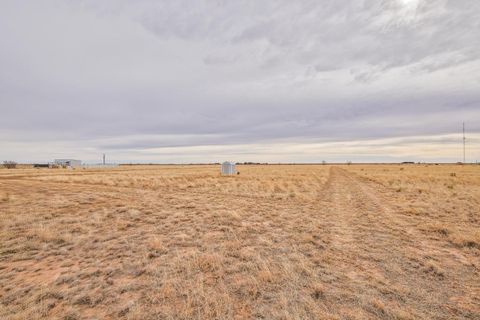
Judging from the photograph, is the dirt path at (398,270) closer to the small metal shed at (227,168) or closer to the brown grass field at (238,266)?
the brown grass field at (238,266)

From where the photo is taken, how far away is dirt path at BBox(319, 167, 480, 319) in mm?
4309

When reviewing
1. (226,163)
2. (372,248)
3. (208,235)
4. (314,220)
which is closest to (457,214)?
(314,220)

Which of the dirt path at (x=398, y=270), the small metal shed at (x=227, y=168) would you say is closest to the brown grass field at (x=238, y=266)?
the dirt path at (x=398, y=270)

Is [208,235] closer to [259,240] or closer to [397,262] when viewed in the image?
[259,240]

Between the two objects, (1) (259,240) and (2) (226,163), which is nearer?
(1) (259,240)

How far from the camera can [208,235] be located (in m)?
8.44

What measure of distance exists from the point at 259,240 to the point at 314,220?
3.72m

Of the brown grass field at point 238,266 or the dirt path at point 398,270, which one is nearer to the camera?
the brown grass field at point 238,266

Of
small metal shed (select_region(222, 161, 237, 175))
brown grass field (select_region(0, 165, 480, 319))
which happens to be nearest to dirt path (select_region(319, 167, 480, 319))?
brown grass field (select_region(0, 165, 480, 319))

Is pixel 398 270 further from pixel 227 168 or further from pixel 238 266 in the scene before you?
pixel 227 168

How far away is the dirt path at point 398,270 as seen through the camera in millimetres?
4309

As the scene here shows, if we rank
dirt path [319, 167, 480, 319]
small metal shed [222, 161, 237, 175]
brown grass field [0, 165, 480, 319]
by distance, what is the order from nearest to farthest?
brown grass field [0, 165, 480, 319]
dirt path [319, 167, 480, 319]
small metal shed [222, 161, 237, 175]

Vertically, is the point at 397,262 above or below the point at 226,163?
below

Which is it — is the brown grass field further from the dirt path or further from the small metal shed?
the small metal shed
